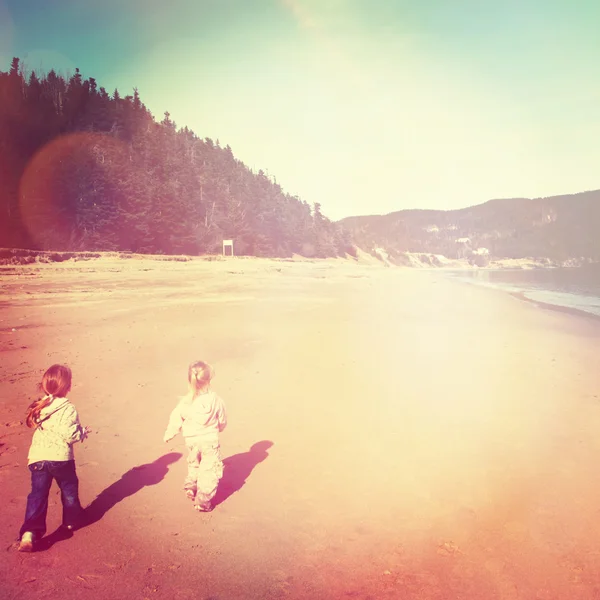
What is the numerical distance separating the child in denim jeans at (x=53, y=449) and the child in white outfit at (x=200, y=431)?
90 centimetres

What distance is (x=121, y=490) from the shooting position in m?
4.79

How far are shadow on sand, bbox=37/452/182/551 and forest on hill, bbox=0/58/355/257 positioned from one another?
30881 mm

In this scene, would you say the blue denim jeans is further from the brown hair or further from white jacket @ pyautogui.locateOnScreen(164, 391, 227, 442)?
white jacket @ pyautogui.locateOnScreen(164, 391, 227, 442)

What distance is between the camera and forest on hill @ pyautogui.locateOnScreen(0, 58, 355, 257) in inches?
1315

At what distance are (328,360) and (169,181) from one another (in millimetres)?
39051

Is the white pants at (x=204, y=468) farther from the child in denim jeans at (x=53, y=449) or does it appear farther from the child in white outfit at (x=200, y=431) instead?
the child in denim jeans at (x=53, y=449)

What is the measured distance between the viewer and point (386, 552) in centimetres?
379

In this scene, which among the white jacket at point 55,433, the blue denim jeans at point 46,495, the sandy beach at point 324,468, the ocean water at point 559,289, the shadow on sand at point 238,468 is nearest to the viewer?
the sandy beach at point 324,468

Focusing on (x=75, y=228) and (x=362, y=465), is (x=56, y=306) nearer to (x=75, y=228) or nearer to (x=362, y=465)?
(x=362, y=465)

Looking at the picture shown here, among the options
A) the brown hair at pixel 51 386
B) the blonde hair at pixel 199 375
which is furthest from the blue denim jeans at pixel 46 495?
the blonde hair at pixel 199 375

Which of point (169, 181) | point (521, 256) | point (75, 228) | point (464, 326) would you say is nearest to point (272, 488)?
point (464, 326)

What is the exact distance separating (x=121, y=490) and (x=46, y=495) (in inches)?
40.7

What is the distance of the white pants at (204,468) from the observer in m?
4.39

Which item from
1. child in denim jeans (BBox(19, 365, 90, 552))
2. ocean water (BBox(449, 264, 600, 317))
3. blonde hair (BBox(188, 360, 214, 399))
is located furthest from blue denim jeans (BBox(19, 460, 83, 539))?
ocean water (BBox(449, 264, 600, 317))
